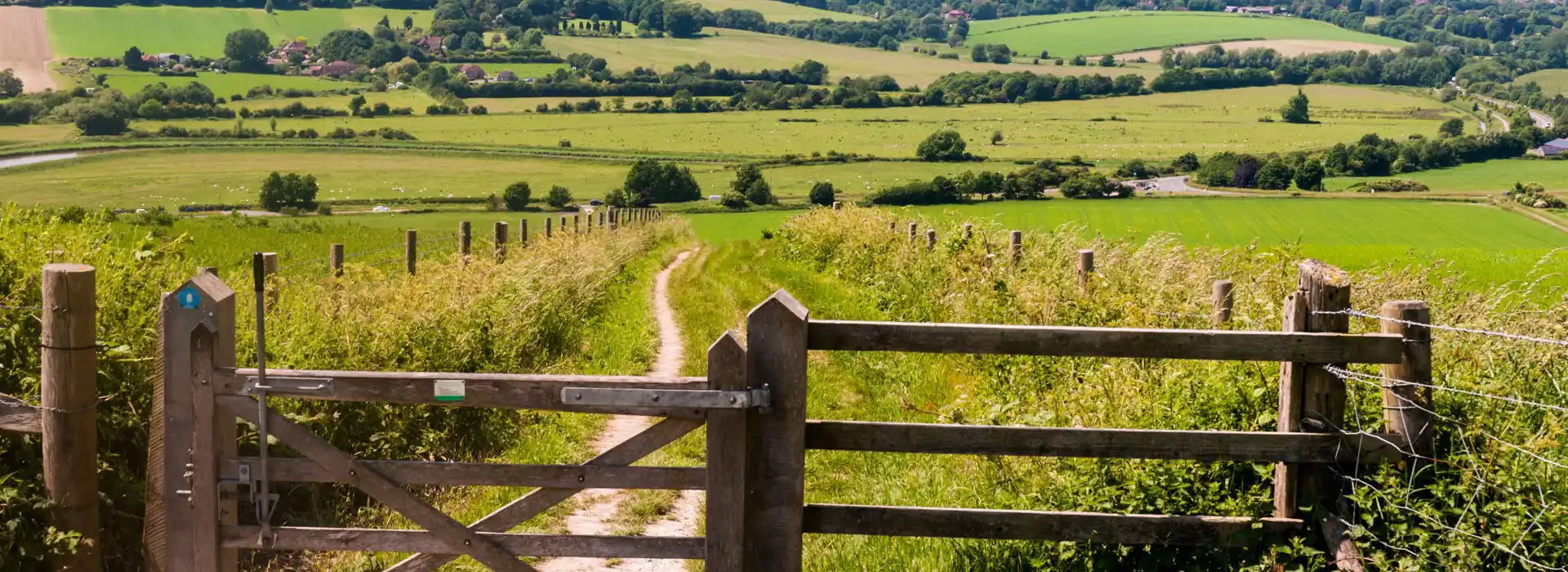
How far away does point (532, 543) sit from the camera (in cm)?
516

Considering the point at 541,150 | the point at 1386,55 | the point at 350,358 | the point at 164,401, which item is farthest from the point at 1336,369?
the point at 1386,55

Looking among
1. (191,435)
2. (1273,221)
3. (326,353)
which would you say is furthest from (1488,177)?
(191,435)

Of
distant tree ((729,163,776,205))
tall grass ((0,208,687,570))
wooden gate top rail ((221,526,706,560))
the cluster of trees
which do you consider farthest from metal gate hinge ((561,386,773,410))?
distant tree ((729,163,776,205))

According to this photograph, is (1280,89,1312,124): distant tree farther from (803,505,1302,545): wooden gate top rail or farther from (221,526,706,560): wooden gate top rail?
(221,526,706,560): wooden gate top rail

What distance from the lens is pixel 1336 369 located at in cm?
562

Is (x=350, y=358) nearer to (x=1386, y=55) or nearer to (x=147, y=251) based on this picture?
(x=147, y=251)

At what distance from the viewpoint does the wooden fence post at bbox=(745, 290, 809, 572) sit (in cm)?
498

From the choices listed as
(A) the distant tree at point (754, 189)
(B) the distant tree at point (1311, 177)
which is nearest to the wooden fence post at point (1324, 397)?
(A) the distant tree at point (754, 189)

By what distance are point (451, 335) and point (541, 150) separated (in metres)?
119

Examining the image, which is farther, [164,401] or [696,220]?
[696,220]

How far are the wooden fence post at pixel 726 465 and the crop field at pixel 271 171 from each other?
87337 millimetres

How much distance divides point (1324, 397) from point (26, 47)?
182 m

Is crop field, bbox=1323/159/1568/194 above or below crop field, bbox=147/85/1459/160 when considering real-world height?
below

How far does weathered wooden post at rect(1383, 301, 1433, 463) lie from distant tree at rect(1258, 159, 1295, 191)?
74.9m
